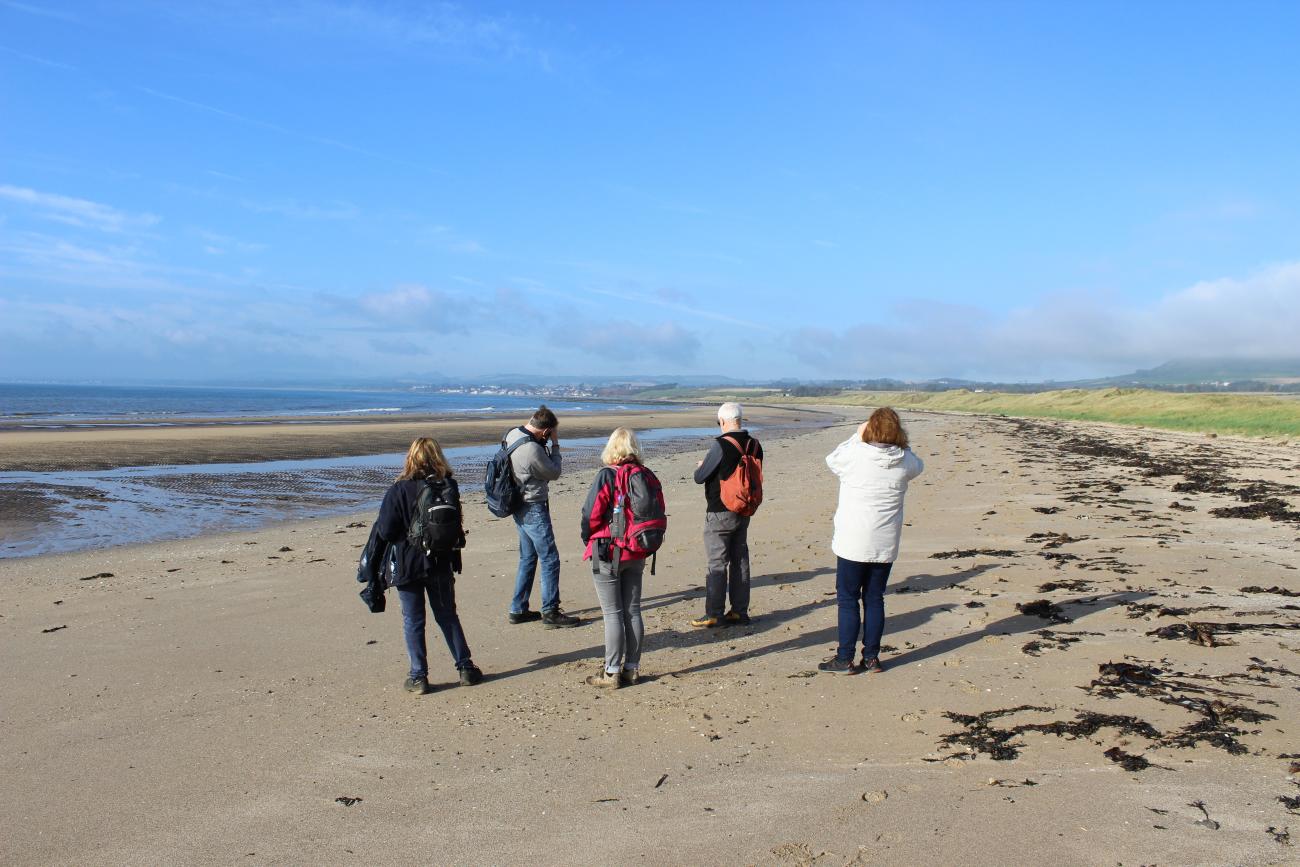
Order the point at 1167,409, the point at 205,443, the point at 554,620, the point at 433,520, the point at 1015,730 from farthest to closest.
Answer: the point at 1167,409 → the point at 205,443 → the point at 554,620 → the point at 433,520 → the point at 1015,730

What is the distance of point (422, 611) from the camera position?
227 inches

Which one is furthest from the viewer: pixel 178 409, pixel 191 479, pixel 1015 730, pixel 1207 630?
pixel 178 409

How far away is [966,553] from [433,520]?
22.8 ft

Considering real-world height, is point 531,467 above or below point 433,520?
above

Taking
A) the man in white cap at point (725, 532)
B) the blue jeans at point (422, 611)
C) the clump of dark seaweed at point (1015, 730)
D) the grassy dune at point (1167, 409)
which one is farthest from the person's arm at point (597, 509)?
the grassy dune at point (1167, 409)

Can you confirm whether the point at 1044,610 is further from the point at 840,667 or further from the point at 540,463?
the point at 540,463

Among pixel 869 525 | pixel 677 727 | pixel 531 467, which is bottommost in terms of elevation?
pixel 677 727

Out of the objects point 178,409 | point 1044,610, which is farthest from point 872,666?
point 178,409

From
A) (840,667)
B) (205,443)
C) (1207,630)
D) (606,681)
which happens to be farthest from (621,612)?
(205,443)

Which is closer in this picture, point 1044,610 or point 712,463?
point 712,463

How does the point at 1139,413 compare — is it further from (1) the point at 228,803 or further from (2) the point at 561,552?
(1) the point at 228,803

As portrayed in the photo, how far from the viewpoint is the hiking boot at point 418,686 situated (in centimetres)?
575

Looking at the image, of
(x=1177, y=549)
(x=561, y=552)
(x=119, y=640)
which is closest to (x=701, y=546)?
(x=561, y=552)

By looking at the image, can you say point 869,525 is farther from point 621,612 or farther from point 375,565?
point 375,565
